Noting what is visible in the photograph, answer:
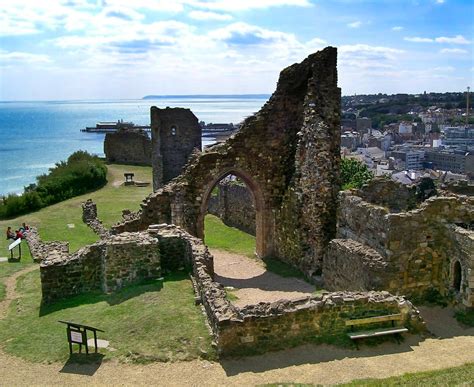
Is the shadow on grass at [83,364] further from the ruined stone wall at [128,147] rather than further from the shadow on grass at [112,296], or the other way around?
the ruined stone wall at [128,147]

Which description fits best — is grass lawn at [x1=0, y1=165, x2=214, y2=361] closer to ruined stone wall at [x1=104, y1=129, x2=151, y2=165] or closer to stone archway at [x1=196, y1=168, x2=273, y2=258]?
stone archway at [x1=196, y1=168, x2=273, y2=258]

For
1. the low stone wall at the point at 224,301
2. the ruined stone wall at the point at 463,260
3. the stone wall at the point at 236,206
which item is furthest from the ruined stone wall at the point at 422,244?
the stone wall at the point at 236,206

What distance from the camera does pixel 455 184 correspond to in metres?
20.4

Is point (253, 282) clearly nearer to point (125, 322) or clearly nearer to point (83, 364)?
point (125, 322)

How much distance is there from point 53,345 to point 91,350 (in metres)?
1.10

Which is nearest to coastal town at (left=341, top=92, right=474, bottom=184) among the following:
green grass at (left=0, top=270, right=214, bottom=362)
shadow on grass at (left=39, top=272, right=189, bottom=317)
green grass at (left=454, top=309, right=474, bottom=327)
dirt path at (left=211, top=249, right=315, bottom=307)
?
dirt path at (left=211, top=249, right=315, bottom=307)

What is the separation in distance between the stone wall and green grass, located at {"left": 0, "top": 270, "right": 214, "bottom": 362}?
41.3ft

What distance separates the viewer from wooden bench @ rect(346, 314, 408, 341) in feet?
37.9

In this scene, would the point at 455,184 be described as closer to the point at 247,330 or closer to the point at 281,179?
the point at 281,179

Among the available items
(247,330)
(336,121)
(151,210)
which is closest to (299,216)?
(336,121)

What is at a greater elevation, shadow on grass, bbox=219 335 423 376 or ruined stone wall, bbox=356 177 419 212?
ruined stone wall, bbox=356 177 419 212

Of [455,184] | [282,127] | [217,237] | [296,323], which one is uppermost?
[282,127]

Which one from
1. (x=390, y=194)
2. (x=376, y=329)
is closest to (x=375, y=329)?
(x=376, y=329)

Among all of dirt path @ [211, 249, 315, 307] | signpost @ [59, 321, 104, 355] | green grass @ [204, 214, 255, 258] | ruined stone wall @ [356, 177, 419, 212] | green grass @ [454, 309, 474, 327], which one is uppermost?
ruined stone wall @ [356, 177, 419, 212]
